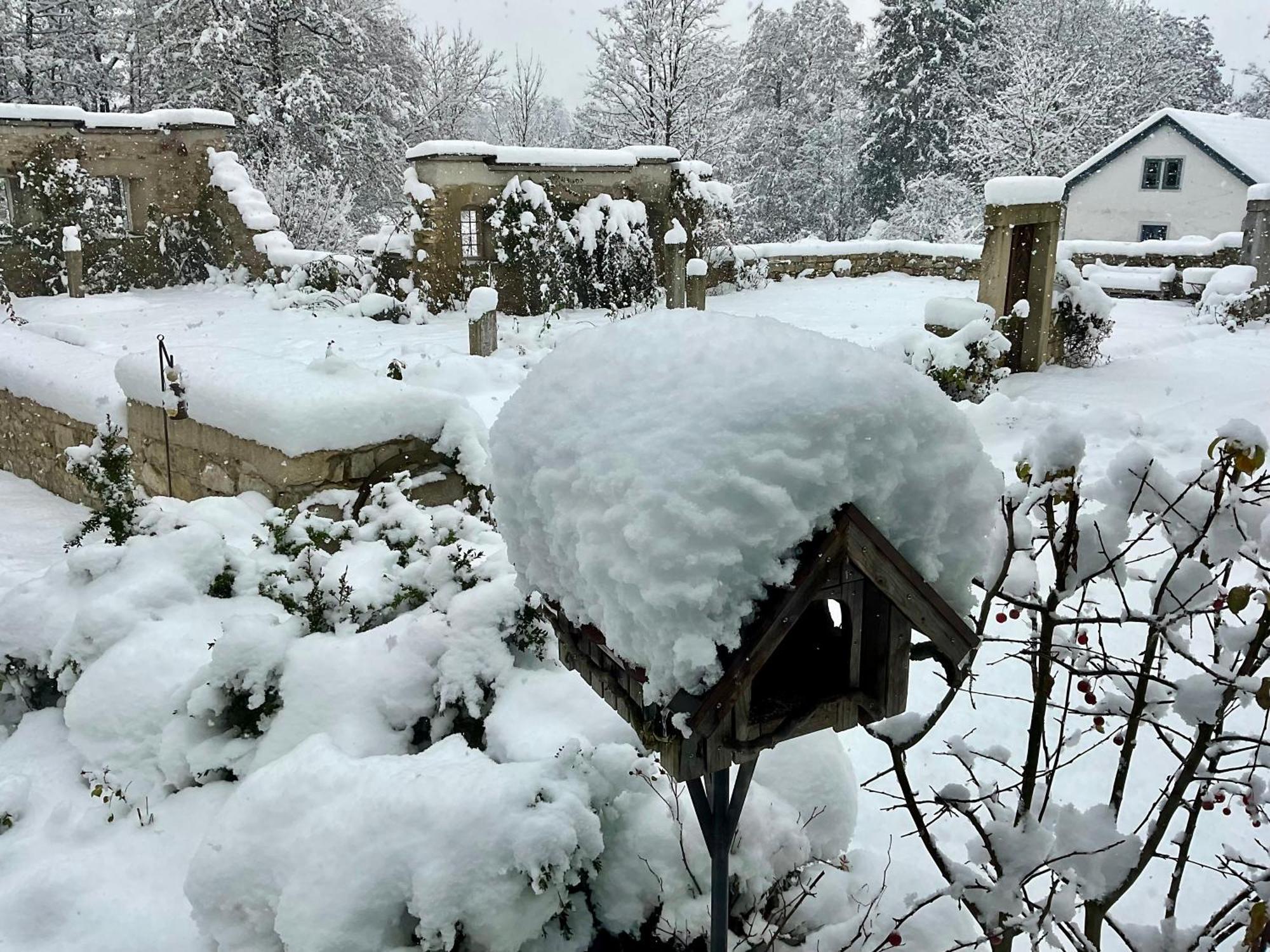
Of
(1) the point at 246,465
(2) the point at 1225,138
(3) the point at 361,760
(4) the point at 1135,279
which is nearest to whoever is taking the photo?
(3) the point at 361,760

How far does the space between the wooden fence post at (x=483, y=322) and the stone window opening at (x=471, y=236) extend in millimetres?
4525

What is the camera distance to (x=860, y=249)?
19.4m

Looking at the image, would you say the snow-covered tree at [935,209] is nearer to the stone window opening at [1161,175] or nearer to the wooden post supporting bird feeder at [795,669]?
the stone window opening at [1161,175]

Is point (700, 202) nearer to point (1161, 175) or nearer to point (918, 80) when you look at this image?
point (1161, 175)

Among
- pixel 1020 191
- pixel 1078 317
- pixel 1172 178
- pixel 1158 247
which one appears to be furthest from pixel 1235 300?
pixel 1172 178

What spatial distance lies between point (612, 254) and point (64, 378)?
9379 millimetres

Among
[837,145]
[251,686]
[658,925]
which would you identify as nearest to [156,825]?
[251,686]

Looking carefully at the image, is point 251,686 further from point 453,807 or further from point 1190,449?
point 1190,449

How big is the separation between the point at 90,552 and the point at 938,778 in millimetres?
4023

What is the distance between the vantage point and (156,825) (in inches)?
134

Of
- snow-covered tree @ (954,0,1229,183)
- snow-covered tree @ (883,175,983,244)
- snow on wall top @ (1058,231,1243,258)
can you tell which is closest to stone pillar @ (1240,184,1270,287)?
snow on wall top @ (1058,231,1243,258)

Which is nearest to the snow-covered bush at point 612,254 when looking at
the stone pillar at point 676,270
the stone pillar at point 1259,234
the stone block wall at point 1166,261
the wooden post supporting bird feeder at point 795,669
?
the stone pillar at point 676,270

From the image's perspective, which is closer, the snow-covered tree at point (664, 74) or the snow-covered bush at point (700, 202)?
the snow-covered bush at point (700, 202)

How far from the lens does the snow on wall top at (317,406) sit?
16.5 ft
